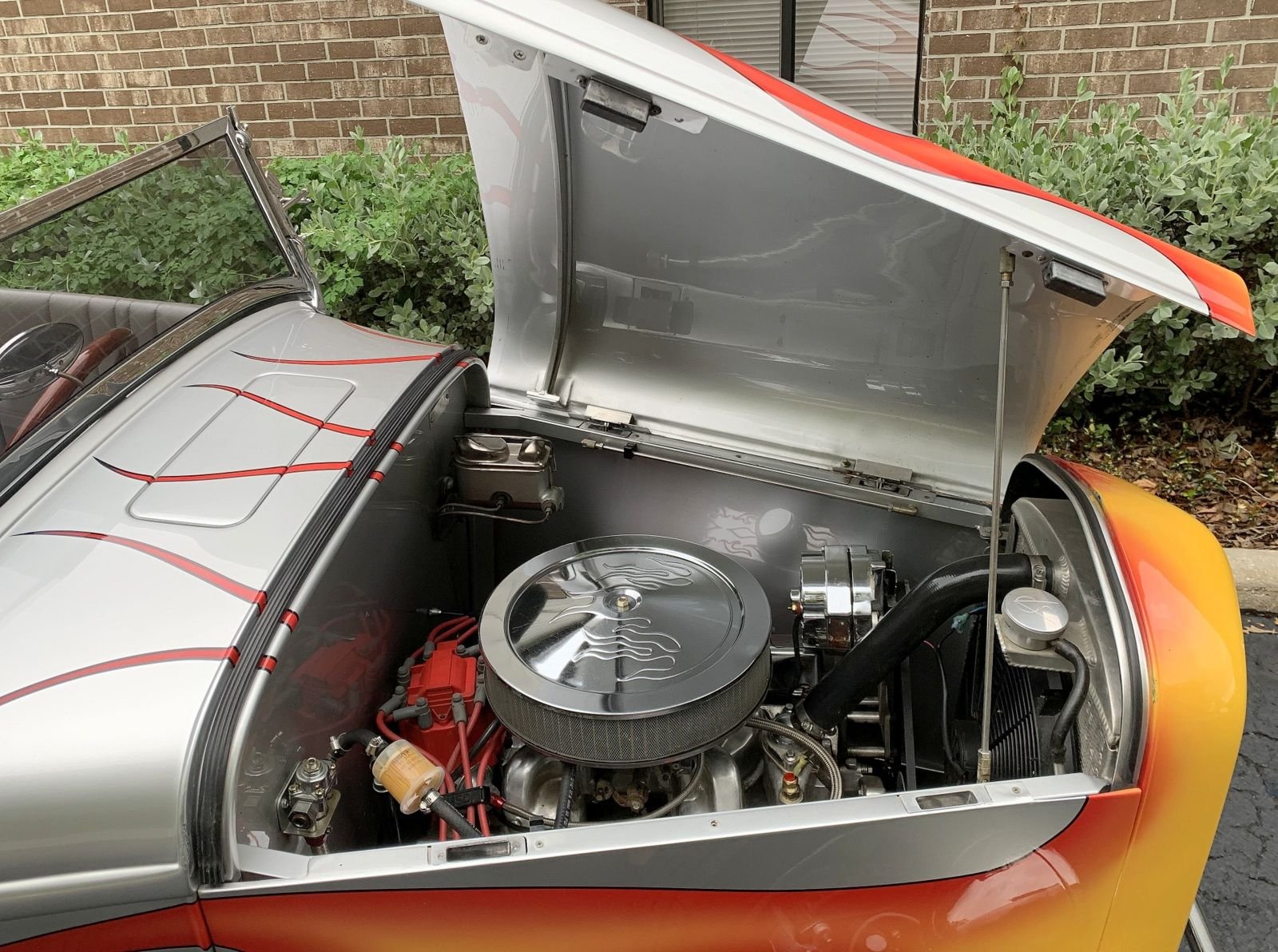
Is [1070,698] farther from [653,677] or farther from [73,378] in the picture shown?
[73,378]

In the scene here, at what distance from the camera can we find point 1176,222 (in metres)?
3.58

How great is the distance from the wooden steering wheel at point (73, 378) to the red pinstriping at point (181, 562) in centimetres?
27

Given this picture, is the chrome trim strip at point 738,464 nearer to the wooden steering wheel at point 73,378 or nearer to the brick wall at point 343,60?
the wooden steering wheel at point 73,378

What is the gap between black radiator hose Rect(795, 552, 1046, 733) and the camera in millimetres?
1583

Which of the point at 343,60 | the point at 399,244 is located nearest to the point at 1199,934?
the point at 399,244

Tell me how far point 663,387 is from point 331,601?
1021mm

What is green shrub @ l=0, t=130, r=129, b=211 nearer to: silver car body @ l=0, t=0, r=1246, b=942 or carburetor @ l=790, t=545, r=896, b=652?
silver car body @ l=0, t=0, r=1246, b=942

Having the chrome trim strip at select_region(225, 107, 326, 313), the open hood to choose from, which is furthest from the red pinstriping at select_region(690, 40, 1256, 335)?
the chrome trim strip at select_region(225, 107, 326, 313)

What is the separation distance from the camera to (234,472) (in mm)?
1647

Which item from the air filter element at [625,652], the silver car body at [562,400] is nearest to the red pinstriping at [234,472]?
the silver car body at [562,400]

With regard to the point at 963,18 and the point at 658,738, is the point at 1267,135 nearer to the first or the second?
the point at 963,18

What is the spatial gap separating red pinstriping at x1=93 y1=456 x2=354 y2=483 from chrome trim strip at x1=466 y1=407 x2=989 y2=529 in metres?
0.60

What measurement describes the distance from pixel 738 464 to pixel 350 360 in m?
0.90

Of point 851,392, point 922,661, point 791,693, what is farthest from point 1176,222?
point 791,693
